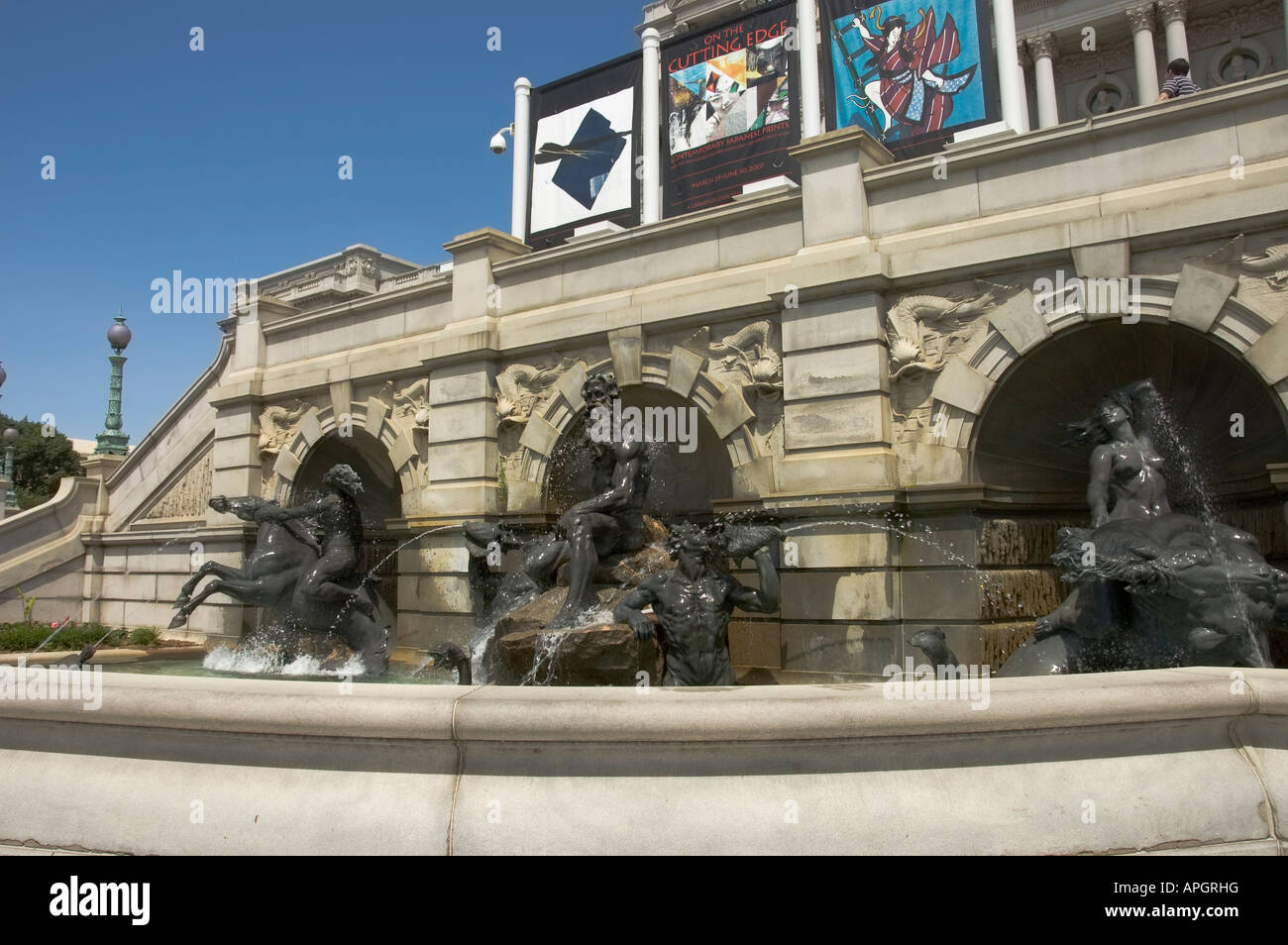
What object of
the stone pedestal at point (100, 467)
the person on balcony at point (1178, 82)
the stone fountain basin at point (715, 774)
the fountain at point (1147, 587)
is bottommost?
the stone fountain basin at point (715, 774)

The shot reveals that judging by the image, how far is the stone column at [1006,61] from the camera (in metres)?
14.6

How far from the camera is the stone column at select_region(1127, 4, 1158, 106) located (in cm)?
3142

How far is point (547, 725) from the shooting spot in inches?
146

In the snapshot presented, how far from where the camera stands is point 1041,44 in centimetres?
3369

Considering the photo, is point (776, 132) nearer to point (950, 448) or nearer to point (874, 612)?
point (950, 448)

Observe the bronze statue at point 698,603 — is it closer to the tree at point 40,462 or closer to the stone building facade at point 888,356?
the stone building facade at point 888,356

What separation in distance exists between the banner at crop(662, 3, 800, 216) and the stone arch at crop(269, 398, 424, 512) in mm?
7158

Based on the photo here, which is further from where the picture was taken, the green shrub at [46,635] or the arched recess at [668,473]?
the green shrub at [46,635]

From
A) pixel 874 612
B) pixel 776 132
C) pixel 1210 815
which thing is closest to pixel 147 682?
pixel 1210 815

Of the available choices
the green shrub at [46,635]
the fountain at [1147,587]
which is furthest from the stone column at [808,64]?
the green shrub at [46,635]

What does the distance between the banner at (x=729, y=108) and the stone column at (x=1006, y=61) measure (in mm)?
3573

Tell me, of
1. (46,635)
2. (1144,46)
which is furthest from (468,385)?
(1144,46)

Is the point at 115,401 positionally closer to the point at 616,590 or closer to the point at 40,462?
the point at 616,590

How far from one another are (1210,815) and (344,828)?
12.1 ft
